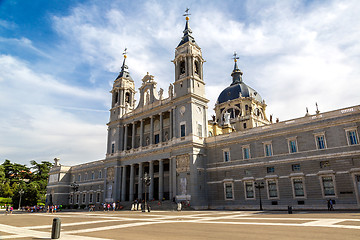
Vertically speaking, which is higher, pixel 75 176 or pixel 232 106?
pixel 232 106

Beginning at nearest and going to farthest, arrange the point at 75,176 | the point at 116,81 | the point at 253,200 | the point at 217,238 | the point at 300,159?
the point at 217,238 < the point at 300,159 < the point at 253,200 < the point at 116,81 < the point at 75,176

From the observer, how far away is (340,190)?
108ft

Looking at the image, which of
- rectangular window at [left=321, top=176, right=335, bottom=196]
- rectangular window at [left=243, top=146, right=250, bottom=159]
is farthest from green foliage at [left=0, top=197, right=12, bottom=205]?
rectangular window at [left=321, top=176, right=335, bottom=196]

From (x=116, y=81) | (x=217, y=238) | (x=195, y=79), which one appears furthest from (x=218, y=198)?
(x=116, y=81)

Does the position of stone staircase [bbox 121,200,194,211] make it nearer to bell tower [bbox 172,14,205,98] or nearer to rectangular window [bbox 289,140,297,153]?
rectangular window [bbox 289,140,297,153]

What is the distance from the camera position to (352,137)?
33594 mm

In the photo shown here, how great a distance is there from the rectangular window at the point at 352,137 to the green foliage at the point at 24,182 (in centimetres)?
8134

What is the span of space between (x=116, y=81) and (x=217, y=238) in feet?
199

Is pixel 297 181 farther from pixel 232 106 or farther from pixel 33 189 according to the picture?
pixel 33 189

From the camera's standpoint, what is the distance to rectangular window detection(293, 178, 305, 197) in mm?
36312

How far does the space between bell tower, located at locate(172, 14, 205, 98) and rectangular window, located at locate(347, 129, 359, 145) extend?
25.6 metres

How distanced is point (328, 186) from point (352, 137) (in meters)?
6.77

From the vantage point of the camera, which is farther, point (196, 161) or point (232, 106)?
point (232, 106)

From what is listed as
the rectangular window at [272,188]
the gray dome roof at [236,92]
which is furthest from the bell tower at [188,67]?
the gray dome roof at [236,92]
